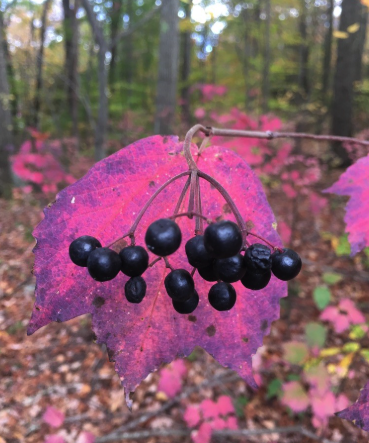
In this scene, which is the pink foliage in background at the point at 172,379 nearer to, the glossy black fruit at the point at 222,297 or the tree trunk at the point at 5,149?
the glossy black fruit at the point at 222,297

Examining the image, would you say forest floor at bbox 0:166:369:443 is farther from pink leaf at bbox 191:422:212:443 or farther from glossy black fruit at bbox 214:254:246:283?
glossy black fruit at bbox 214:254:246:283

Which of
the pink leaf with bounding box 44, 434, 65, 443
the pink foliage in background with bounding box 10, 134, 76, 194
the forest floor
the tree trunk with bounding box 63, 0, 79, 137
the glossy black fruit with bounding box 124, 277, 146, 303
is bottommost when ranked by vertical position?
the forest floor

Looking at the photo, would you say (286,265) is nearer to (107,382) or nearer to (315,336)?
(315,336)

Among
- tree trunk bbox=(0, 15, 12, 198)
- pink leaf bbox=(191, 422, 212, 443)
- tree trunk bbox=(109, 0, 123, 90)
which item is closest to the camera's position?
pink leaf bbox=(191, 422, 212, 443)

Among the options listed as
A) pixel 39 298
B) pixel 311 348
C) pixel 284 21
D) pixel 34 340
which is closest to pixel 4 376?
pixel 34 340

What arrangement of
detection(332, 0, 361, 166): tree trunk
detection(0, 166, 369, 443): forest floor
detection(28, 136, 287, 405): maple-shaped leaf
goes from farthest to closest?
1. detection(332, 0, 361, 166): tree trunk
2. detection(0, 166, 369, 443): forest floor
3. detection(28, 136, 287, 405): maple-shaped leaf

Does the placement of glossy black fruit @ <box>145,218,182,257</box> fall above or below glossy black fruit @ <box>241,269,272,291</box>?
above

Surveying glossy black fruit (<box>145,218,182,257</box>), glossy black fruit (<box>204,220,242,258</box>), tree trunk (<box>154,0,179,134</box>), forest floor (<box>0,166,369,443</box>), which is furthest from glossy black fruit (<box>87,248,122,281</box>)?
tree trunk (<box>154,0,179,134</box>)
